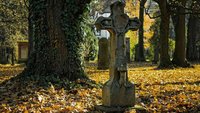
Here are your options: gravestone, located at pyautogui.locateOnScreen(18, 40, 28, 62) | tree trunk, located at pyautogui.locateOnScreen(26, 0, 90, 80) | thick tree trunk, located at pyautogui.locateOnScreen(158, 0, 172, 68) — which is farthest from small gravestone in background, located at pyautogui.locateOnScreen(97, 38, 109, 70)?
gravestone, located at pyautogui.locateOnScreen(18, 40, 28, 62)

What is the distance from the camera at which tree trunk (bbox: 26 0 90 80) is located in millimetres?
11969

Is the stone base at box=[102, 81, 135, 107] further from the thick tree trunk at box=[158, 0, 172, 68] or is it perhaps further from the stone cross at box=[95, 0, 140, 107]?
the thick tree trunk at box=[158, 0, 172, 68]

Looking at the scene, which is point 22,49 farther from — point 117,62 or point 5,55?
point 117,62

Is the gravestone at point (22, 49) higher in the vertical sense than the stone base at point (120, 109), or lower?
higher

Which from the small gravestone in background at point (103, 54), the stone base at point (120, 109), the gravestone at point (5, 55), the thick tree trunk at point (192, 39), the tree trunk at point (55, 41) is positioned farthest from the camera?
the gravestone at point (5, 55)

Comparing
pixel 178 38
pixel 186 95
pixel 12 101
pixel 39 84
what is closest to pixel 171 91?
pixel 186 95

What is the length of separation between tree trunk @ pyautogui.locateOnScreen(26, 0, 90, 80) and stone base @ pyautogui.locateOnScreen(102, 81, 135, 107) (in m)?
3.29

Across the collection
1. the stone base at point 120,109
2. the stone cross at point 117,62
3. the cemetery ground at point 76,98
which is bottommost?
the stone base at point 120,109

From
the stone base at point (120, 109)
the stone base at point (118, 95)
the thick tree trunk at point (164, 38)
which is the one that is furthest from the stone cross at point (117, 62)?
the thick tree trunk at point (164, 38)

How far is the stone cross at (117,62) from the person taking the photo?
345 inches

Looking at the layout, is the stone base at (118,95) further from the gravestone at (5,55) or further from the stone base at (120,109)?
the gravestone at (5,55)

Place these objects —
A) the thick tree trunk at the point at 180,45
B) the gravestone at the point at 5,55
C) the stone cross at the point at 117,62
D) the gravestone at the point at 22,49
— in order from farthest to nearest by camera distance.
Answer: the gravestone at the point at 5,55, the gravestone at the point at 22,49, the thick tree trunk at the point at 180,45, the stone cross at the point at 117,62

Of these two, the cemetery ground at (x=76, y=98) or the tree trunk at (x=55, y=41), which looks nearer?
the cemetery ground at (x=76, y=98)

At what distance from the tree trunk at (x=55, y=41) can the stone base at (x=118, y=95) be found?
3.29 m
